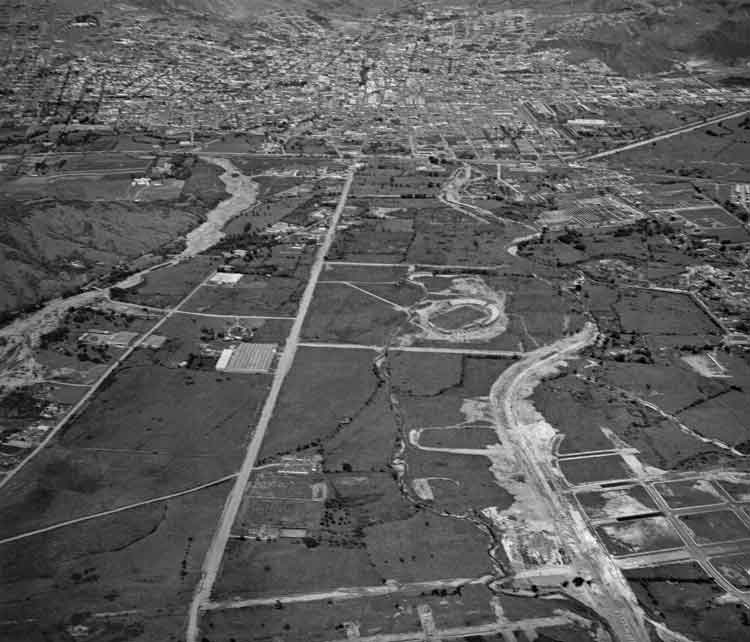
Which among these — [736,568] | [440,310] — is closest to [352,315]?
[440,310]

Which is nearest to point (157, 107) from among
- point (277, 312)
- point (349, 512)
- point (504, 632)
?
point (277, 312)

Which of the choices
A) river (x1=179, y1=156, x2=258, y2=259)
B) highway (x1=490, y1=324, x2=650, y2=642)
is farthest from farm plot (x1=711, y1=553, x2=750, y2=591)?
river (x1=179, y1=156, x2=258, y2=259)

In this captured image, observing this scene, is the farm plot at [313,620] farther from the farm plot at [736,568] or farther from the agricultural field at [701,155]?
the agricultural field at [701,155]

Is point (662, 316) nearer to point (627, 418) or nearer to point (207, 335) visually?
point (627, 418)

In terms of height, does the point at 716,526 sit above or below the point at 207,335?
above

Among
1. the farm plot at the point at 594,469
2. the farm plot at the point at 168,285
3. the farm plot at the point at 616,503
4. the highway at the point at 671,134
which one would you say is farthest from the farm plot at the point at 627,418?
the highway at the point at 671,134

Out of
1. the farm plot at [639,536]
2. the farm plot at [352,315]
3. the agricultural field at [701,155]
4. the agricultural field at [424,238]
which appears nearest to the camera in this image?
the farm plot at [639,536]
